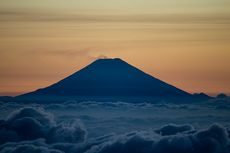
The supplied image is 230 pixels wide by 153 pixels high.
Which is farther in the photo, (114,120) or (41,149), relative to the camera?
(114,120)

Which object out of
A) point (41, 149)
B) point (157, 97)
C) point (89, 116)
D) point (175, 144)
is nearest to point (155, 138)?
point (175, 144)

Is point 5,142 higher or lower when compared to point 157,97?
lower

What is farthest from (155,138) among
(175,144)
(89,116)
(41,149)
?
(41,149)

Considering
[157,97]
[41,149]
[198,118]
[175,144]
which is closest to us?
[41,149]

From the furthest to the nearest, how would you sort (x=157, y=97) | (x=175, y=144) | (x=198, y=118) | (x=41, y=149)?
(x=157, y=97) → (x=175, y=144) → (x=198, y=118) → (x=41, y=149)

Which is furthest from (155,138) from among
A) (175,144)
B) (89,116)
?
(89,116)

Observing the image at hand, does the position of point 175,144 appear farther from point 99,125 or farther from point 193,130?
point 99,125

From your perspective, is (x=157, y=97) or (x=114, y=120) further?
(x=157, y=97)

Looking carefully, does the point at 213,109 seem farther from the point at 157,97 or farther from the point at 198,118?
the point at 157,97
